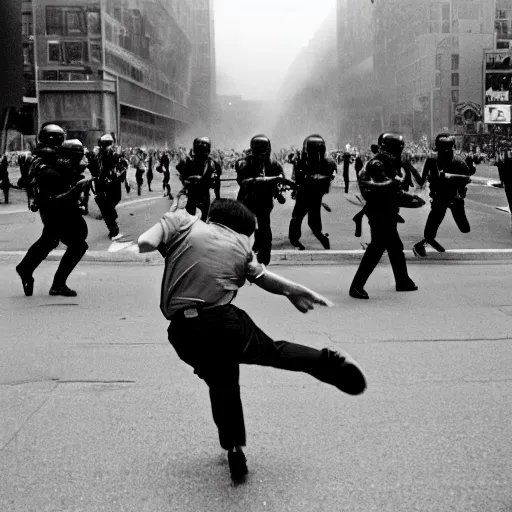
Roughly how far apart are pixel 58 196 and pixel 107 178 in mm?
5200

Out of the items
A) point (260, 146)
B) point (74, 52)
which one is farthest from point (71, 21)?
→ point (260, 146)

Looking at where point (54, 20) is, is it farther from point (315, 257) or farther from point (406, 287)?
point (406, 287)

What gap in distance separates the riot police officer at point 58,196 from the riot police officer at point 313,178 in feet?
13.2

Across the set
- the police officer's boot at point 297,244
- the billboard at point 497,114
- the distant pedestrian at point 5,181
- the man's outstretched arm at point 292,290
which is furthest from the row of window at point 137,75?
the man's outstretched arm at point 292,290

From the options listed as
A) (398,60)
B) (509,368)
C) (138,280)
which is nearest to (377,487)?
(509,368)

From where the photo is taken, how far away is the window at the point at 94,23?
66.8 meters

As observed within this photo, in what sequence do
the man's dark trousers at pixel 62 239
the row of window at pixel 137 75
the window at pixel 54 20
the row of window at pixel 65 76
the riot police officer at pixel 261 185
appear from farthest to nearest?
the row of window at pixel 137 75
the row of window at pixel 65 76
the window at pixel 54 20
the riot police officer at pixel 261 185
the man's dark trousers at pixel 62 239

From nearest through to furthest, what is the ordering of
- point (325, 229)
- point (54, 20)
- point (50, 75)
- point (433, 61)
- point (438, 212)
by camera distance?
1. point (438, 212)
2. point (325, 229)
3. point (54, 20)
4. point (50, 75)
5. point (433, 61)

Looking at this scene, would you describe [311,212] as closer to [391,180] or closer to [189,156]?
[189,156]

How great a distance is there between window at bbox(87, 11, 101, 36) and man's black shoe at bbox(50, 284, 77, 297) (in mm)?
61216

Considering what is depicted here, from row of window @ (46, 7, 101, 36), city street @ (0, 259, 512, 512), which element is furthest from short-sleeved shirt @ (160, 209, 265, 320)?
row of window @ (46, 7, 101, 36)

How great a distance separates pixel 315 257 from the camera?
1186 cm

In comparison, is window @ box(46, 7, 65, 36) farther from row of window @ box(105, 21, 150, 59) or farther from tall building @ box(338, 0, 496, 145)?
tall building @ box(338, 0, 496, 145)

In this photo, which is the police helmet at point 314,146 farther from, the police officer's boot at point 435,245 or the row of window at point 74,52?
the row of window at point 74,52
